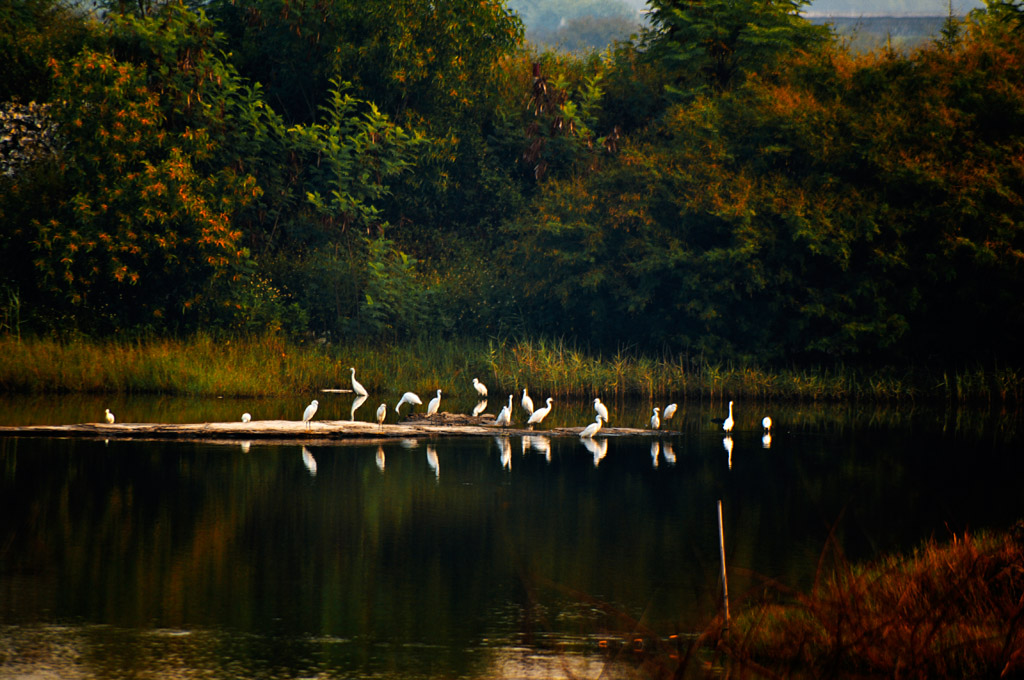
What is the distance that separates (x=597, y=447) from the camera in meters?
20.4

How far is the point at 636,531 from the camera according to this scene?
12.6 meters

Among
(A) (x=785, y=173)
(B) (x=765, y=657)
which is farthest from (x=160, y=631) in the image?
(A) (x=785, y=173)

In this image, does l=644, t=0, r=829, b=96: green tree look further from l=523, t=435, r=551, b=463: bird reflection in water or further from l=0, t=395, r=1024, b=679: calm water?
l=523, t=435, r=551, b=463: bird reflection in water

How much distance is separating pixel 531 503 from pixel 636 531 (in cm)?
191

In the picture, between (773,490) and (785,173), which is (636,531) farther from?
(785,173)

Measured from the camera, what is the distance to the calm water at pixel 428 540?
7.99m

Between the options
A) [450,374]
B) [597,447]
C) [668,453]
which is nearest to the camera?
[668,453]

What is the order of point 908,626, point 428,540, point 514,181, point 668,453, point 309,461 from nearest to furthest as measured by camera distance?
point 908,626
point 428,540
point 309,461
point 668,453
point 514,181

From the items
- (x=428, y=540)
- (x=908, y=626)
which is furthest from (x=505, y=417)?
(x=908, y=626)

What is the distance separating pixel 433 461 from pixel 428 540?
6.10 meters

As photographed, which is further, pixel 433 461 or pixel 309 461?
pixel 433 461

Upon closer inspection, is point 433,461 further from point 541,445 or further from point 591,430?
point 591,430

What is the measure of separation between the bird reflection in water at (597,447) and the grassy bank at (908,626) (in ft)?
30.8

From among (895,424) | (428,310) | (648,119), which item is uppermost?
(648,119)
